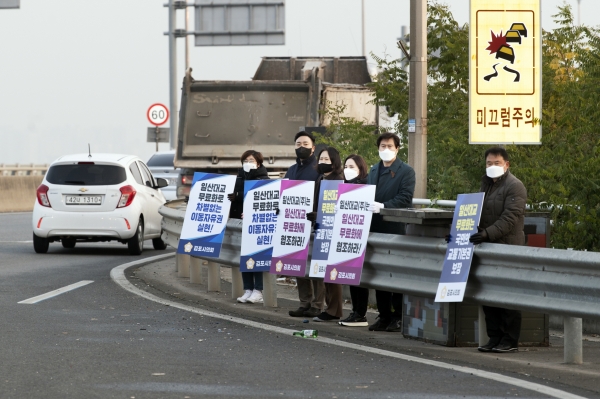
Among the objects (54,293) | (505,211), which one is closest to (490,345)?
(505,211)

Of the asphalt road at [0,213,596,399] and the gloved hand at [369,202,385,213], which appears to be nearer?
the asphalt road at [0,213,596,399]

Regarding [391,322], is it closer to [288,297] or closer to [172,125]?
[288,297]

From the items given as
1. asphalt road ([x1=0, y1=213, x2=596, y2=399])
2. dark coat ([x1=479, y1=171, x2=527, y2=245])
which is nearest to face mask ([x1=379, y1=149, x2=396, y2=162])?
dark coat ([x1=479, y1=171, x2=527, y2=245])

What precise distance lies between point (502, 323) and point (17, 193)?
111 feet

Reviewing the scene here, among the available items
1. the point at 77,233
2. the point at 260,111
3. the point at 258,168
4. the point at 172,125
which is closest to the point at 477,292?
the point at 258,168

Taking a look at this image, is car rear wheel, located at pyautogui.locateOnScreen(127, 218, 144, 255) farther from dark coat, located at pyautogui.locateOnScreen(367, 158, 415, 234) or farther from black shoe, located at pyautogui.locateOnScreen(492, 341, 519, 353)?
black shoe, located at pyautogui.locateOnScreen(492, 341, 519, 353)

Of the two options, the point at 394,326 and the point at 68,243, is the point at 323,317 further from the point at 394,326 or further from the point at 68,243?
the point at 68,243

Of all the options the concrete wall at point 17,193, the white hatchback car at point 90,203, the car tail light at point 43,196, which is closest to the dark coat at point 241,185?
the white hatchback car at point 90,203

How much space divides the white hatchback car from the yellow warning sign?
757 centimetres

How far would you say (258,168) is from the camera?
1377 cm

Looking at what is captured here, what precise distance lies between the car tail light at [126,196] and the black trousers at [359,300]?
9131 millimetres

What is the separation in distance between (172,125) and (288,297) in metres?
24.5

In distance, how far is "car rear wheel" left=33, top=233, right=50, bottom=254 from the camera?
805 inches

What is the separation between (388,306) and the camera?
1131 cm
